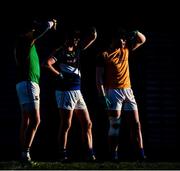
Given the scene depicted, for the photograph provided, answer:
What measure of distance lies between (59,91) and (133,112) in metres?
1.30

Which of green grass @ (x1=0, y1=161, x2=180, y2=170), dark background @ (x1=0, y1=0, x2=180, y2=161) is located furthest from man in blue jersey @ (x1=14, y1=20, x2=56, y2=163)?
dark background @ (x1=0, y1=0, x2=180, y2=161)

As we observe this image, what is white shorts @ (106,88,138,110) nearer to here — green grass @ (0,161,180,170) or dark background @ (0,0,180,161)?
green grass @ (0,161,180,170)

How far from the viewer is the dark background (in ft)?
38.2

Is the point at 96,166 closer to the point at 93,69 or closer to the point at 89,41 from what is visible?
the point at 89,41

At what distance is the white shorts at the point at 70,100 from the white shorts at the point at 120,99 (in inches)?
20.3

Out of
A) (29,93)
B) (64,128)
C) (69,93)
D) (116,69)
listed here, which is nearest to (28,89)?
(29,93)

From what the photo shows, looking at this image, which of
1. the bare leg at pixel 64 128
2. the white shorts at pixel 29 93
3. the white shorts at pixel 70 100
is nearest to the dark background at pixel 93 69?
the white shorts at pixel 70 100

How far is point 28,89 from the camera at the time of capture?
9.63 m

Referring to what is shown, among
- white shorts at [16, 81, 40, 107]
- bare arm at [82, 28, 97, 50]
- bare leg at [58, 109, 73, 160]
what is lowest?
bare leg at [58, 109, 73, 160]

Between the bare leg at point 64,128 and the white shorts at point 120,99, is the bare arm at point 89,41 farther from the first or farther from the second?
the bare leg at point 64,128

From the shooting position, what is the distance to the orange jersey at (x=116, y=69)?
10.1 meters

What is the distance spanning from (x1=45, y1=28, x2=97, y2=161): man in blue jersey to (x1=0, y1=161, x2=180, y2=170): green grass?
1.37ft

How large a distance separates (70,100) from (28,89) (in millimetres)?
750

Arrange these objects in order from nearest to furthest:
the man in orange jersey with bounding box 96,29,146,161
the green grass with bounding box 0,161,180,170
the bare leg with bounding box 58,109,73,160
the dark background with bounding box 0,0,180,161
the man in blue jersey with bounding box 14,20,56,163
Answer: the green grass with bounding box 0,161,180,170 < the man in blue jersey with bounding box 14,20,56,163 < the bare leg with bounding box 58,109,73,160 < the man in orange jersey with bounding box 96,29,146,161 < the dark background with bounding box 0,0,180,161
